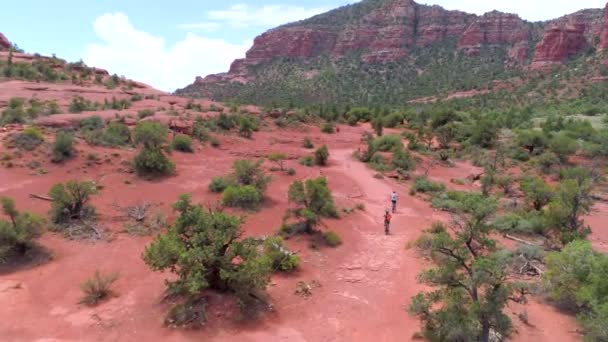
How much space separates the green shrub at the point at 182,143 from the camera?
24188 mm

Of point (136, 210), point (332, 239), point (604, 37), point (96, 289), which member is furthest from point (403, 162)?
point (604, 37)

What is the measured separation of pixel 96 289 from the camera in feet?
34.3

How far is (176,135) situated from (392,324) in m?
18.7

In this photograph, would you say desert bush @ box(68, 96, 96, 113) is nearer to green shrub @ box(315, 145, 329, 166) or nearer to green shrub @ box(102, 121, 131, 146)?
green shrub @ box(102, 121, 131, 146)

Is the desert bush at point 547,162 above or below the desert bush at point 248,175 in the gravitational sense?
below

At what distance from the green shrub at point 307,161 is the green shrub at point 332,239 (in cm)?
1048

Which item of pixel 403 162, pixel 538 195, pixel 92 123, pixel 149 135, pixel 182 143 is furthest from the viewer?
pixel 403 162

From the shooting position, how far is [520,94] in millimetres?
64312

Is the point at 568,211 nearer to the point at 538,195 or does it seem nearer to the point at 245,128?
the point at 538,195

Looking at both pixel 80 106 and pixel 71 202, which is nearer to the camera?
pixel 71 202

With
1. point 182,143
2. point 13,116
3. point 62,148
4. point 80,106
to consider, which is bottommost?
point 182,143

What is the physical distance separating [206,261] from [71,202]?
281 inches

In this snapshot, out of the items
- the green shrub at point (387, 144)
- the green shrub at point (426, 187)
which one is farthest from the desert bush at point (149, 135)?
the green shrub at point (387, 144)

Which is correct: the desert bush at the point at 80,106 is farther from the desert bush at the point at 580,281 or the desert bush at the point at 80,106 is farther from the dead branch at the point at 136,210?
the desert bush at the point at 580,281
